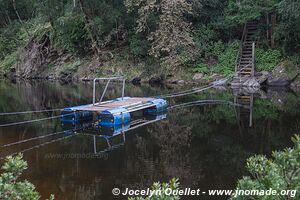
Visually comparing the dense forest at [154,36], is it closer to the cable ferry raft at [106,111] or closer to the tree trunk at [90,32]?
the tree trunk at [90,32]

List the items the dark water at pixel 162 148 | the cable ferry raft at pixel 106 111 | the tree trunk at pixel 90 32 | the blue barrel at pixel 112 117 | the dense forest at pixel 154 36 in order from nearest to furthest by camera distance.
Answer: the dark water at pixel 162 148
the blue barrel at pixel 112 117
the cable ferry raft at pixel 106 111
the dense forest at pixel 154 36
the tree trunk at pixel 90 32

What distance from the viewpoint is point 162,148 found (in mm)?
9336

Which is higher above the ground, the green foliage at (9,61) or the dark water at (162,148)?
the dark water at (162,148)

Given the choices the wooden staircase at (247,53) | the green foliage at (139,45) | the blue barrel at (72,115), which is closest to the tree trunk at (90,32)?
the green foliage at (139,45)

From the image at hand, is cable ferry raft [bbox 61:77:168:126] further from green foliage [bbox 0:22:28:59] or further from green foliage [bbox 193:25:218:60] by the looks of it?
green foliage [bbox 0:22:28:59]

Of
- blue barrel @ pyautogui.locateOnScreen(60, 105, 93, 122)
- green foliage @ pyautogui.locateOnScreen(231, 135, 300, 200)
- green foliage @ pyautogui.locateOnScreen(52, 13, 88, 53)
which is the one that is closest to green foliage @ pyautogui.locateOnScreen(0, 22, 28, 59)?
green foliage @ pyautogui.locateOnScreen(52, 13, 88, 53)

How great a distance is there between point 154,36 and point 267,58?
705cm

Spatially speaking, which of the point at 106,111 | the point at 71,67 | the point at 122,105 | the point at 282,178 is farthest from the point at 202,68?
the point at 282,178

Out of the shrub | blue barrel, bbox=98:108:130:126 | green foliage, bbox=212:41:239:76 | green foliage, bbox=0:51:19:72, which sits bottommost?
green foliage, bbox=0:51:19:72

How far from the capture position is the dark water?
22.9ft

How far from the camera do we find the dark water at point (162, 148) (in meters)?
6.97

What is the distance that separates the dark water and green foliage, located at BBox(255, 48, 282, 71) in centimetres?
666

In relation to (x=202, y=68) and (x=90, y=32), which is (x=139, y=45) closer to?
(x=90, y=32)

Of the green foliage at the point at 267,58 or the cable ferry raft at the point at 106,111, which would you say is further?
the green foliage at the point at 267,58
